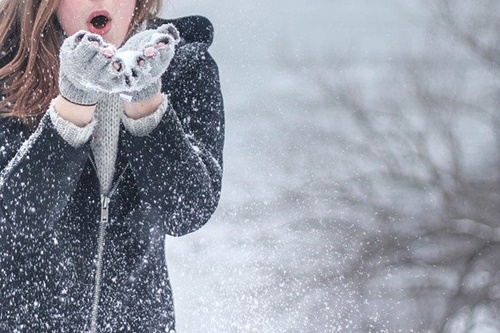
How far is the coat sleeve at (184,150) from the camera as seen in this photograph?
1.71 m

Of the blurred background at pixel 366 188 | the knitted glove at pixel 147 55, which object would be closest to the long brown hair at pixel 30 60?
the knitted glove at pixel 147 55

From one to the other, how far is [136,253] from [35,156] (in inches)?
9.3

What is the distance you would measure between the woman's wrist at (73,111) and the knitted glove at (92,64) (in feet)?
0.21

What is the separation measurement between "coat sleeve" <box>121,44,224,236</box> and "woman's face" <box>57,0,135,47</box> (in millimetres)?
128

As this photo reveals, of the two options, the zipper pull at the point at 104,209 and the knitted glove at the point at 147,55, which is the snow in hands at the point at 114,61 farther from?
the zipper pull at the point at 104,209

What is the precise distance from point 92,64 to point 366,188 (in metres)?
14.0

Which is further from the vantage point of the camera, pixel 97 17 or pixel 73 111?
pixel 97 17

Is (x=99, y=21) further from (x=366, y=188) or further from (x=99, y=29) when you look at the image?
(x=366, y=188)

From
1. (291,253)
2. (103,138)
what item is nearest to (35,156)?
(103,138)

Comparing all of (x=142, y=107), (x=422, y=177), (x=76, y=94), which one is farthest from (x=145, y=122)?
(x=422, y=177)

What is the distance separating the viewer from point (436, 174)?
15312 millimetres

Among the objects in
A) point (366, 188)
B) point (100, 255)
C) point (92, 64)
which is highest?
point (92, 64)

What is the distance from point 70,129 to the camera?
5.36ft

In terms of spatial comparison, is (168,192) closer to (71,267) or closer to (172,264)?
(71,267)
